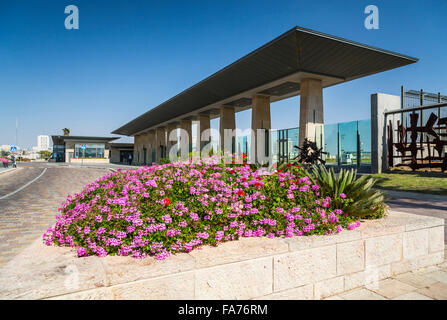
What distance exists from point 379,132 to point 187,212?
1845 centimetres

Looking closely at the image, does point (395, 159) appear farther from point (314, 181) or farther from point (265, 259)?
point (265, 259)

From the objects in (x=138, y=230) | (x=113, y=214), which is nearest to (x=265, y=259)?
(x=138, y=230)

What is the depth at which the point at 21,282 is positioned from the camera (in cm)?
225

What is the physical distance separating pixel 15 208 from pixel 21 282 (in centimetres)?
885

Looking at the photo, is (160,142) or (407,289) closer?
(407,289)

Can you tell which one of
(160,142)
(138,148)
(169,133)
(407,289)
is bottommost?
(407,289)

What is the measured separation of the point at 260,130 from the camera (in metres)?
25.5

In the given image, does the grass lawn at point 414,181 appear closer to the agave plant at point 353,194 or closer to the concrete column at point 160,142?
the agave plant at point 353,194

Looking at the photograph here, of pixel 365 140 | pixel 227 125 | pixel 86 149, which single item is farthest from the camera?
pixel 86 149

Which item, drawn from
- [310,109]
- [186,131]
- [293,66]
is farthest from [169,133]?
[293,66]

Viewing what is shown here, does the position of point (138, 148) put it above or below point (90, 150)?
above

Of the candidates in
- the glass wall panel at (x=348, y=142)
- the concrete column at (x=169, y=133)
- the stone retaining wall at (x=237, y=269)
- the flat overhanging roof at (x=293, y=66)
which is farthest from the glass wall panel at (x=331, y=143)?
the concrete column at (x=169, y=133)

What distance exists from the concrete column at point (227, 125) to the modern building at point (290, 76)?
0.36 feet

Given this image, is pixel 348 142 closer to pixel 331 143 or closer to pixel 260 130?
pixel 331 143
